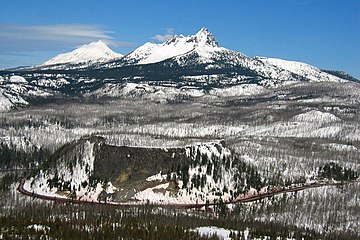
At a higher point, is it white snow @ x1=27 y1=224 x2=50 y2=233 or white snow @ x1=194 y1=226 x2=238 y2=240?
white snow @ x1=27 y1=224 x2=50 y2=233

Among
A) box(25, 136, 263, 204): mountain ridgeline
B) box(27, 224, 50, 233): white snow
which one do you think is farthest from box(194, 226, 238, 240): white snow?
box(25, 136, 263, 204): mountain ridgeline

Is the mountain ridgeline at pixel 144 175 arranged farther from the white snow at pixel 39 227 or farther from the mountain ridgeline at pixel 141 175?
the white snow at pixel 39 227

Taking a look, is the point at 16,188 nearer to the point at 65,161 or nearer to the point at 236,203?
the point at 65,161

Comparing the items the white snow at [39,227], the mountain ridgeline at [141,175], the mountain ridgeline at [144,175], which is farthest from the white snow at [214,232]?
the mountain ridgeline at [141,175]

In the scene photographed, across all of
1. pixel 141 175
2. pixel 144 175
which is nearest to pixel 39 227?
pixel 141 175

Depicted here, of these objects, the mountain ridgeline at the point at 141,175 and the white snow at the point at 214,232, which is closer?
the white snow at the point at 214,232

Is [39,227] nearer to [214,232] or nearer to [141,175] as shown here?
[214,232]

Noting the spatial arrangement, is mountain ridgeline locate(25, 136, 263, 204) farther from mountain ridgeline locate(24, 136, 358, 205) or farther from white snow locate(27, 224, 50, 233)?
white snow locate(27, 224, 50, 233)

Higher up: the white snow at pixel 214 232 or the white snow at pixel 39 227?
the white snow at pixel 39 227

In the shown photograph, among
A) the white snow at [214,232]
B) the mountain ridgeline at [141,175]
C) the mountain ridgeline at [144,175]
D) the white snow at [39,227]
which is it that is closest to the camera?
the white snow at [39,227]

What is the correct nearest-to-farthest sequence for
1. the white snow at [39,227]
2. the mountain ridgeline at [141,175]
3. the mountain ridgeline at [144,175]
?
the white snow at [39,227] → the mountain ridgeline at [144,175] → the mountain ridgeline at [141,175]

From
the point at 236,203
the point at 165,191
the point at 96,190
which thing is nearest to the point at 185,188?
the point at 165,191
